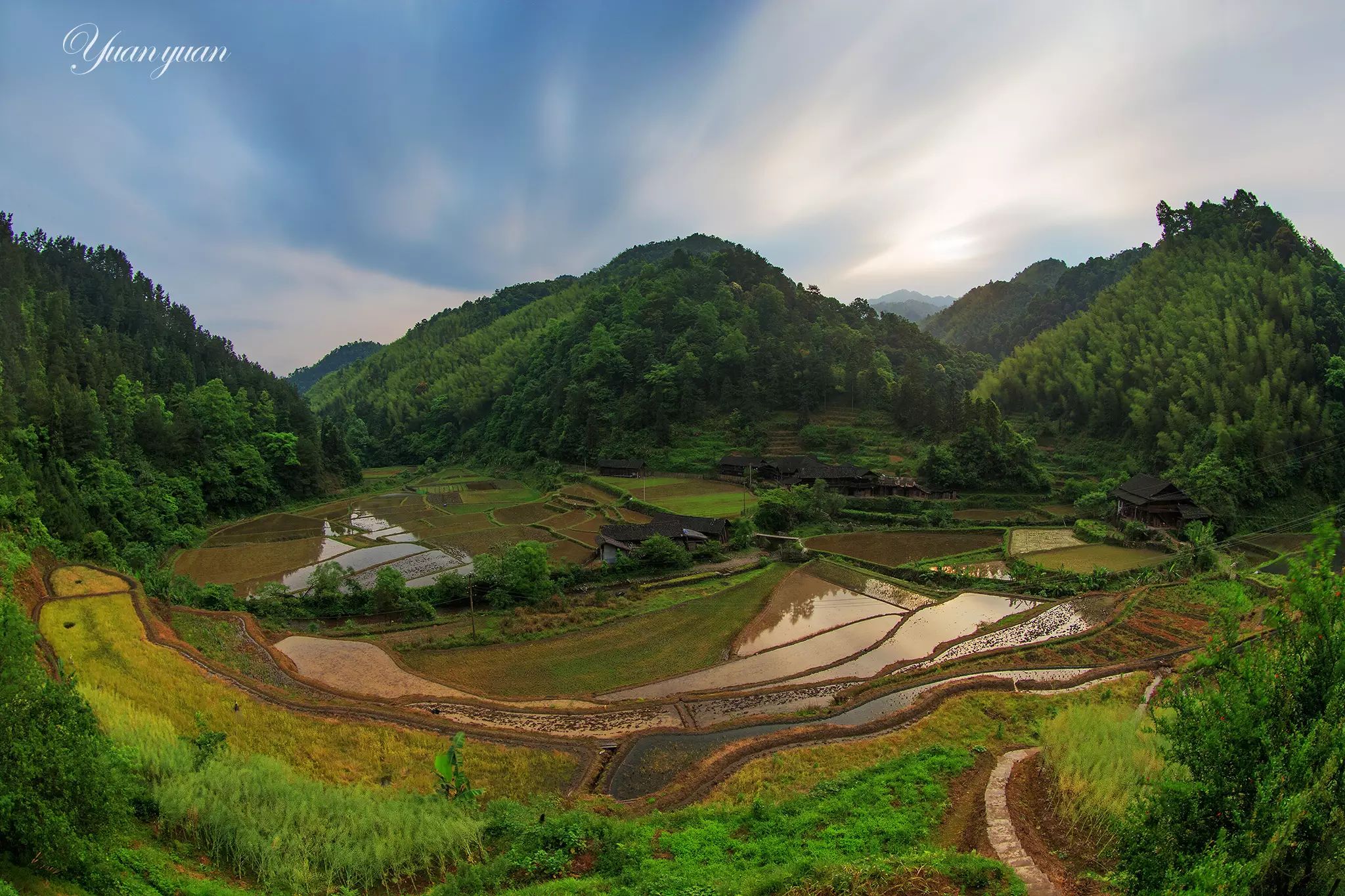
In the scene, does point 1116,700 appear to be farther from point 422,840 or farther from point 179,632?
point 179,632

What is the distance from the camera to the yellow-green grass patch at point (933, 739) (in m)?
12.0

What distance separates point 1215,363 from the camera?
137ft

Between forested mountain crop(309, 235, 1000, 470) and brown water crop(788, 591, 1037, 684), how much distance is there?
94.1ft

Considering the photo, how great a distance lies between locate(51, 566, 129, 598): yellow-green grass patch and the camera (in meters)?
18.7

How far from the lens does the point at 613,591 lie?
27297 millimetres

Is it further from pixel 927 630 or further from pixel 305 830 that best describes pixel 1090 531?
pixel 305 830

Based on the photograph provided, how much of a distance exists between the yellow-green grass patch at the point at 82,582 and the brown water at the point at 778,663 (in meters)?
15.7

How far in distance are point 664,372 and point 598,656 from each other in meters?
45.2

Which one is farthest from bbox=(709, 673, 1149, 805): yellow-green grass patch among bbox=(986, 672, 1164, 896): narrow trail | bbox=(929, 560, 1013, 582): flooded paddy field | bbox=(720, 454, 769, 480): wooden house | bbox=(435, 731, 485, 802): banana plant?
bbox=(720, 454, 769, 480): wooden house

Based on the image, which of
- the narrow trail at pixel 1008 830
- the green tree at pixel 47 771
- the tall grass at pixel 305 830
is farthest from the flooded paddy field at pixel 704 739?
the green tree at pixel 47 771

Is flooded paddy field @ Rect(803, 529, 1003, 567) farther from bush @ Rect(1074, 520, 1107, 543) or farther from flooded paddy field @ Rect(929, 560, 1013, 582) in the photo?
bush @ Rect(1074, 520, 1107, 543)

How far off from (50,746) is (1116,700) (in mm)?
18885

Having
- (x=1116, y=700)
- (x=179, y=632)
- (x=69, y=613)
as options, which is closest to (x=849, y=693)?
(x=1116, y=700)

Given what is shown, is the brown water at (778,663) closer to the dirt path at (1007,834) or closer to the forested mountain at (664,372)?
the dirt path at (1007,834)
